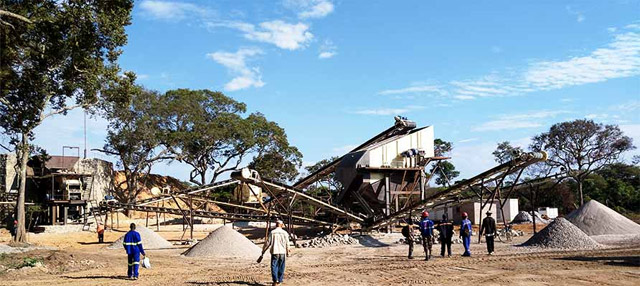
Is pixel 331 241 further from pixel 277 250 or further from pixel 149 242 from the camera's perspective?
pixel 277 250

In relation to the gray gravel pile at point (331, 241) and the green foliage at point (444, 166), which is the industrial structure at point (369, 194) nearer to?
the gray gravel pile at point (331, 241)

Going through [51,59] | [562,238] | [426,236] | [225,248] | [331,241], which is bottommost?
[331,241]

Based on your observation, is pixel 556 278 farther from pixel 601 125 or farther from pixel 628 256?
pixel 601 125

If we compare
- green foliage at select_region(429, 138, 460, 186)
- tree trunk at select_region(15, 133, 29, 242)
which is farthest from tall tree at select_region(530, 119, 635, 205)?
tree trunk at select_region(15, 133, 29, 242)

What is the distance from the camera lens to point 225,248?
18188mm

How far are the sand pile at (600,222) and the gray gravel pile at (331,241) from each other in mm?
Result: 9435

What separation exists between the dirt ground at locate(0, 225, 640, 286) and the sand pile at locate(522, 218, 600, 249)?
2.28ft

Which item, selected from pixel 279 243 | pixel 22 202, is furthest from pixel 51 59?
pixel 279 243

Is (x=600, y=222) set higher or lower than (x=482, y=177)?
lower

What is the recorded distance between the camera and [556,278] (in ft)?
37.6

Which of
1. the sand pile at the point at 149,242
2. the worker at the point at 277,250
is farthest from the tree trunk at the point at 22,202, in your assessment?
the worker at the point at 277,250

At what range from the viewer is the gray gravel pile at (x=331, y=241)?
22375 mm

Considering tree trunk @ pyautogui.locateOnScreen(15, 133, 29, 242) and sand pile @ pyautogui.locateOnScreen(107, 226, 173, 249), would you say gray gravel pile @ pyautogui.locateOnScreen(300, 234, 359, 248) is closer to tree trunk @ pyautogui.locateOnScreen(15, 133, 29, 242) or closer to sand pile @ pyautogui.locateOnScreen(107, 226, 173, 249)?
sand pile @ pyautogui.locateOnScreen(107, 226, 173, 249)

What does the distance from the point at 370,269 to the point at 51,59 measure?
19.4 meters
